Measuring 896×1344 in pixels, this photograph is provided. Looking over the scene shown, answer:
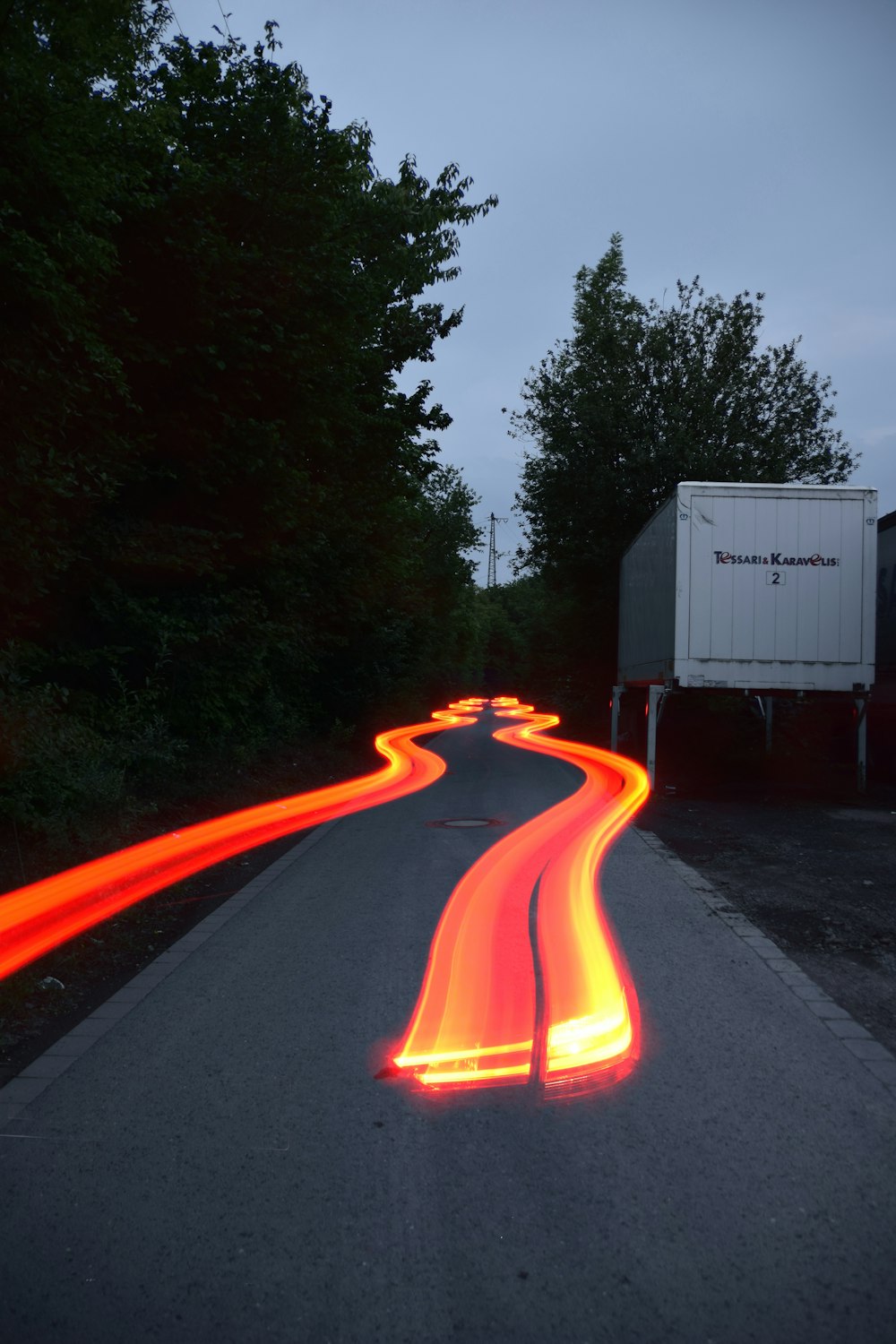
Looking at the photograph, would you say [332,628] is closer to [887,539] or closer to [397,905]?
[887,539]

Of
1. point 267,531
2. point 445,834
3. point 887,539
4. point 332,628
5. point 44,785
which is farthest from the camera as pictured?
point 332,628

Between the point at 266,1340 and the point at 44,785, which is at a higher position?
the point at 44,785

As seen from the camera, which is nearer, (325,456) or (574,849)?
(574,849)

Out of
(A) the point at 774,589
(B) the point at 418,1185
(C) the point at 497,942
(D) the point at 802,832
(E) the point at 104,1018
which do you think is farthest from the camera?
(A) the point at 774,589

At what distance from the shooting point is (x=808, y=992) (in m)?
6.18

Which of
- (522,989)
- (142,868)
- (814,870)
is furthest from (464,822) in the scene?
(522,989)

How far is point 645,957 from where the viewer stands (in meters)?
6.94

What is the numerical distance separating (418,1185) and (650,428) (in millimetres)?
31802

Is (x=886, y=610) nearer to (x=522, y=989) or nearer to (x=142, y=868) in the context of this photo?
(x=142, y=868)

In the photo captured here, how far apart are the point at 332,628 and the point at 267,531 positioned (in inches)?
256

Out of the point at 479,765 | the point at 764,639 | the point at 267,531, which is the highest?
the point at 267,531

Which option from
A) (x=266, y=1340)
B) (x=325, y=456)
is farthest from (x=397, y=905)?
(x=325, y=456)

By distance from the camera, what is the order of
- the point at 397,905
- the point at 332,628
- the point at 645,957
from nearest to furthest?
the point at 645,957 < the point at 397,905 < the point at 332,628

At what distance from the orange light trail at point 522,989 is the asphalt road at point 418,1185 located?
0.58ft
